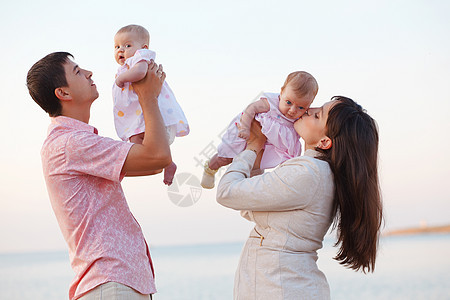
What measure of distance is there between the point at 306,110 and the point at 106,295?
4.25 ft

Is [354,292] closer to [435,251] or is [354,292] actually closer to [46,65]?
[435,251]

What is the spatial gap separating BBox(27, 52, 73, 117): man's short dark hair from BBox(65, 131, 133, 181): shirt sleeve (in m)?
0.25

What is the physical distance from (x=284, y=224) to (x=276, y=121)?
0.57 m

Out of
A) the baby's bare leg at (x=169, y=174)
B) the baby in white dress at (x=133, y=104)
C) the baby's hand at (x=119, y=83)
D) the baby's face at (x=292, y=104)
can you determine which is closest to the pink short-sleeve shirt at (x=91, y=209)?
the baby's hand at (x=119, y=83)

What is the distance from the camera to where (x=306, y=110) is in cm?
270

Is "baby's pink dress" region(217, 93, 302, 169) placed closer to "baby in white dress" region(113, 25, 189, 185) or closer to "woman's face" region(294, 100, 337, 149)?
"woman's face" region(294, 100, 337, 149)

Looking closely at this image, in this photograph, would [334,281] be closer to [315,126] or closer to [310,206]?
[315,126]

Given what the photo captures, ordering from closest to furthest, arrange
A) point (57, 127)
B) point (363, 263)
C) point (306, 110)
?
1. point (57, 127)
2. point (363, 263)
3. point (306, 110)

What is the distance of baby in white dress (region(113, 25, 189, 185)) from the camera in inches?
106

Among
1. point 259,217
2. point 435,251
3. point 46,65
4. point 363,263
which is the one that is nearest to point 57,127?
point 46,65

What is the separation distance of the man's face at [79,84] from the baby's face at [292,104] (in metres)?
0.91

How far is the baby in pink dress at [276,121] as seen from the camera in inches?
104

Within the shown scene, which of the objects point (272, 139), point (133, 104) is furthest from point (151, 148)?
point (272, 139)

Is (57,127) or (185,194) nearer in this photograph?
(57,127)
